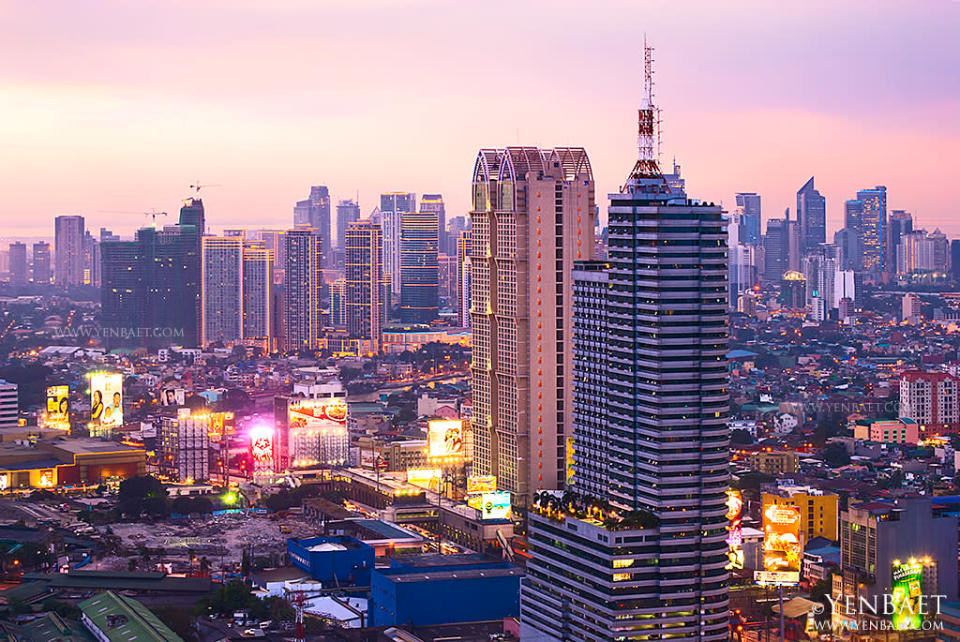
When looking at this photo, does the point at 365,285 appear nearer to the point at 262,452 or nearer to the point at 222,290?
the point at 222,290

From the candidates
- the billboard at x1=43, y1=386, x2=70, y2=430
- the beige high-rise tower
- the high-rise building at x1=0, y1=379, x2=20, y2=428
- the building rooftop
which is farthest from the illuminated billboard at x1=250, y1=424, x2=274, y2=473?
the building rooftop

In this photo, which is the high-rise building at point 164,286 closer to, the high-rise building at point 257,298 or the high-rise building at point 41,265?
the high-rise building at point 257,298

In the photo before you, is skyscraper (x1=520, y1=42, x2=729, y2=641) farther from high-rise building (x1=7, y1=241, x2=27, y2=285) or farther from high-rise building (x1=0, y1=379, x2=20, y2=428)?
high-rise building (x1=7, y1=241, x2=27, y2=285)

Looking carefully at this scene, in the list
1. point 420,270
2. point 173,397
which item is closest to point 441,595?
point 173,397

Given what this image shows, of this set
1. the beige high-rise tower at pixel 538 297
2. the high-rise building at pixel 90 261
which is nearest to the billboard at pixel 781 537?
the beige high-rise tower at pixel 538 297

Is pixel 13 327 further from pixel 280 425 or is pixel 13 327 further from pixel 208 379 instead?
pixel 280 425

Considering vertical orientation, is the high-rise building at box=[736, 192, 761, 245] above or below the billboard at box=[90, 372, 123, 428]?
above

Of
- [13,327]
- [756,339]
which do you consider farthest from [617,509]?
[13,327]
